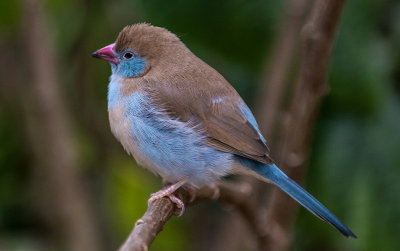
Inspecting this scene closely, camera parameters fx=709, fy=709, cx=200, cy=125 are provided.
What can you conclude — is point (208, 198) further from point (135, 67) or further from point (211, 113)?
point (135, 67)

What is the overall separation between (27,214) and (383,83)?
2.54 m

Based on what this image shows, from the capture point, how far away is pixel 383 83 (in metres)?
3.92

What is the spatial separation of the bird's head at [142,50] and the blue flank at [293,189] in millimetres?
681

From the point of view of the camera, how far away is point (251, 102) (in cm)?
477

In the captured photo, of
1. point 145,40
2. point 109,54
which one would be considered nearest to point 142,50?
point 145,40

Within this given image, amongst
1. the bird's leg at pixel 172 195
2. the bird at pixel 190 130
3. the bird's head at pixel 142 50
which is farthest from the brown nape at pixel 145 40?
the bird's leg at pixel 172 195

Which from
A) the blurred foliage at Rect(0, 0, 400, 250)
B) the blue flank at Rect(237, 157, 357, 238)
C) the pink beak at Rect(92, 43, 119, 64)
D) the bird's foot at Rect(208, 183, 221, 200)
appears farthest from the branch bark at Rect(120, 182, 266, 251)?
the pink beak at Rect(92, 43, 119, 64)

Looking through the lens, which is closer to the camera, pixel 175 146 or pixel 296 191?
pixel 296 191

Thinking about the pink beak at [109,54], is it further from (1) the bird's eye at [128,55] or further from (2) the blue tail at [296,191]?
(2) the blue tail at [296,191]

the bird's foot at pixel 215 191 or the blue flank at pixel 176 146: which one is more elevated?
the blue flank at pixel 176 146

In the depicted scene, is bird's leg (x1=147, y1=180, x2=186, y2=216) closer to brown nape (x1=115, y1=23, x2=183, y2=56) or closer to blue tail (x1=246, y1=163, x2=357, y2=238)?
blue tail (x1=246, y1=163, x2=357, y2=238)

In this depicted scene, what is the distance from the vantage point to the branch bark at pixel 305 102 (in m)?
3.05

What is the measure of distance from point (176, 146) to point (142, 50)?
574 mm

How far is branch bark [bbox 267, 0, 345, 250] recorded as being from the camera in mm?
3051
